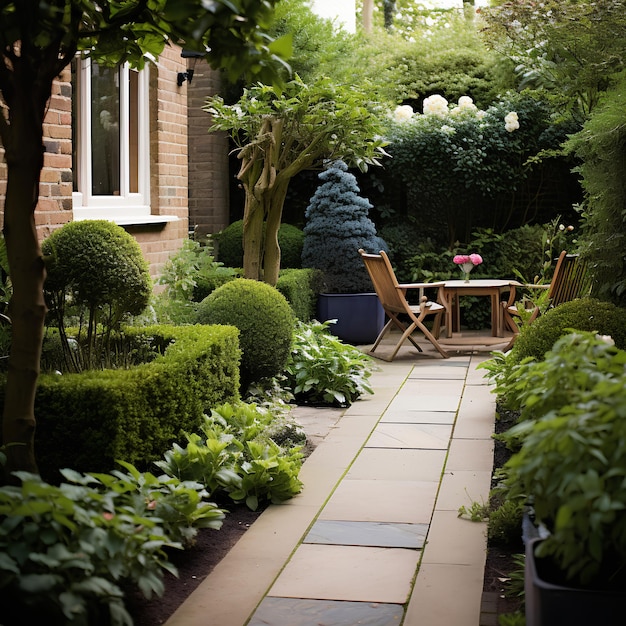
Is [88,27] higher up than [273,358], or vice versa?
[88,27]

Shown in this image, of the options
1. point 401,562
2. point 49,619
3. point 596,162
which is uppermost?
point 596,162

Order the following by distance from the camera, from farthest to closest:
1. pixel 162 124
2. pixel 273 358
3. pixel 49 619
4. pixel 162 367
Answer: pixel 162 124
pixel 273 358
pixel 162 367
pixel 49 619

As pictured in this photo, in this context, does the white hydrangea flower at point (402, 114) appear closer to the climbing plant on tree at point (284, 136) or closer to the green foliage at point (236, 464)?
the climbing plant on tree at point (284, 136)

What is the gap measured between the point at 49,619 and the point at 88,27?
2208 mm

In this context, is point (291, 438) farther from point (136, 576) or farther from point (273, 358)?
point (136, 576)

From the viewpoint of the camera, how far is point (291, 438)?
5.46 m

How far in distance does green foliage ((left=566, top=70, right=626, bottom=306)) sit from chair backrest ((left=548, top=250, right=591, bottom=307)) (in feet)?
2.05

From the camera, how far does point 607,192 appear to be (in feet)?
18.4

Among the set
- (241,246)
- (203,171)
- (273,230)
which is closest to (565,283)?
(273,230)

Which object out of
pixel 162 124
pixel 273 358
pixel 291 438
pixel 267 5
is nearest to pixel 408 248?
pixel 162 124

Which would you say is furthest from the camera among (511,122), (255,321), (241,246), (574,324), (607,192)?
(511,122)

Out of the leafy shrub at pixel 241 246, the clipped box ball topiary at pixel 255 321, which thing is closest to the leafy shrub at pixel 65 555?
the clipped box ball topiary at pixel 255 321

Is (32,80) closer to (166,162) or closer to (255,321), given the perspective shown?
(255,321)

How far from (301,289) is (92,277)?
4496 mm
